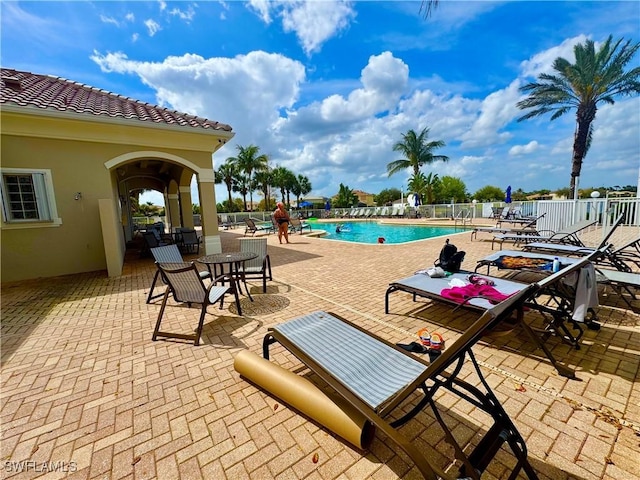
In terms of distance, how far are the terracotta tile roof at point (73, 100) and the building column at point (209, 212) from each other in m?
1.74

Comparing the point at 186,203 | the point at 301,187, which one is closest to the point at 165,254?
the point at 186,203

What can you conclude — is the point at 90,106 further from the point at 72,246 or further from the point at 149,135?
the point at 72,246

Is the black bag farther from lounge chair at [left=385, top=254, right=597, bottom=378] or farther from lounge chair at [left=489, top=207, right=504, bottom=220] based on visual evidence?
lounge chair at [left=489, top=207, right=504, bottom=220]

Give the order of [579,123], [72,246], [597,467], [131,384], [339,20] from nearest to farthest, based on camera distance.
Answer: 1. [597,467]
2. [131,384]
3. [72,246]
4. [339,20]
5. [579,123]

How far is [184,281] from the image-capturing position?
11.0ft

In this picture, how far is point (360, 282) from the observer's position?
553 centimetres

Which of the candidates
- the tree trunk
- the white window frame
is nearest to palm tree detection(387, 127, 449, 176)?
the tree trunk

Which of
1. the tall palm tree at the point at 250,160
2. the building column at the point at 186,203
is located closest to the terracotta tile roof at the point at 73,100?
the building column at the point at 186,203

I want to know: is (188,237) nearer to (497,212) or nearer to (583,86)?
(497,212)

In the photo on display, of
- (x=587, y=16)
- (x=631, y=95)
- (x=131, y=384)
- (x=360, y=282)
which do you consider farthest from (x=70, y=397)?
(x=631, y=95)

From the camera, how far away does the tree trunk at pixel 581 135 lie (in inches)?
596

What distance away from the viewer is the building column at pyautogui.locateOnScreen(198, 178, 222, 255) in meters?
8.52

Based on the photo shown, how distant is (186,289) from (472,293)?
365cm

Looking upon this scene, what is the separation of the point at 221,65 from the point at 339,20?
602 cm
